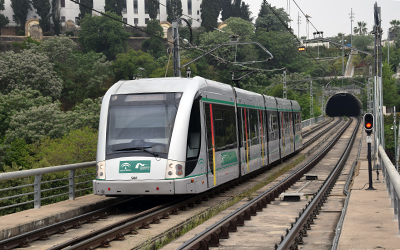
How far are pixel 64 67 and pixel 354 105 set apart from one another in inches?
2546

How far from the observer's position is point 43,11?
384ft

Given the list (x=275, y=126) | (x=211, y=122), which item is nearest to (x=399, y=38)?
(x=275, y=126)

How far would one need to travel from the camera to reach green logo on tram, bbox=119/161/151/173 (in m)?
12.0

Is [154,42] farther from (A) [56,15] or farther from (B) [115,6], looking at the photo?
(A) [56,15]

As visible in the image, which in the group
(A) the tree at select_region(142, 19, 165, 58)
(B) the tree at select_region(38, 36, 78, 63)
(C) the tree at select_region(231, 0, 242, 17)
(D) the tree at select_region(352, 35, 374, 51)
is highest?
(C) the tree at select_region(231, 0, 242, 17)

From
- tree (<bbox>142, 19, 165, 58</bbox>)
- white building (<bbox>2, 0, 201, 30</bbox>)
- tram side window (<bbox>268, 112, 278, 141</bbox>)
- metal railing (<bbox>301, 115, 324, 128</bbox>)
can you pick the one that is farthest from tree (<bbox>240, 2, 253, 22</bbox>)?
tram side window (<bbox>268, 112, 278, 141</bbox>)

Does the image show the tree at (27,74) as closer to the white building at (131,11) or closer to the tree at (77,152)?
the tree at (77,152)

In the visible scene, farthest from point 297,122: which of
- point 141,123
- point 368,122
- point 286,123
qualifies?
Result: point 141,123

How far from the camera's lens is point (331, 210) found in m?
12.7

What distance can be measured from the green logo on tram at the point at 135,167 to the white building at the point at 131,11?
4424 inches

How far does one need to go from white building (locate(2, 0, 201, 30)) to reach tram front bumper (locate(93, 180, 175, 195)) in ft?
369

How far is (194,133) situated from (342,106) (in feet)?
388

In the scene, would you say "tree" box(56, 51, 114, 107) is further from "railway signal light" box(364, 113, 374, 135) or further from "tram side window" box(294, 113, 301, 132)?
"railway signal light" box(364, 113, 374, 135)

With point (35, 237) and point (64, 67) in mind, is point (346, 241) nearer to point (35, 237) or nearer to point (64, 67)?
point (35, 237)
